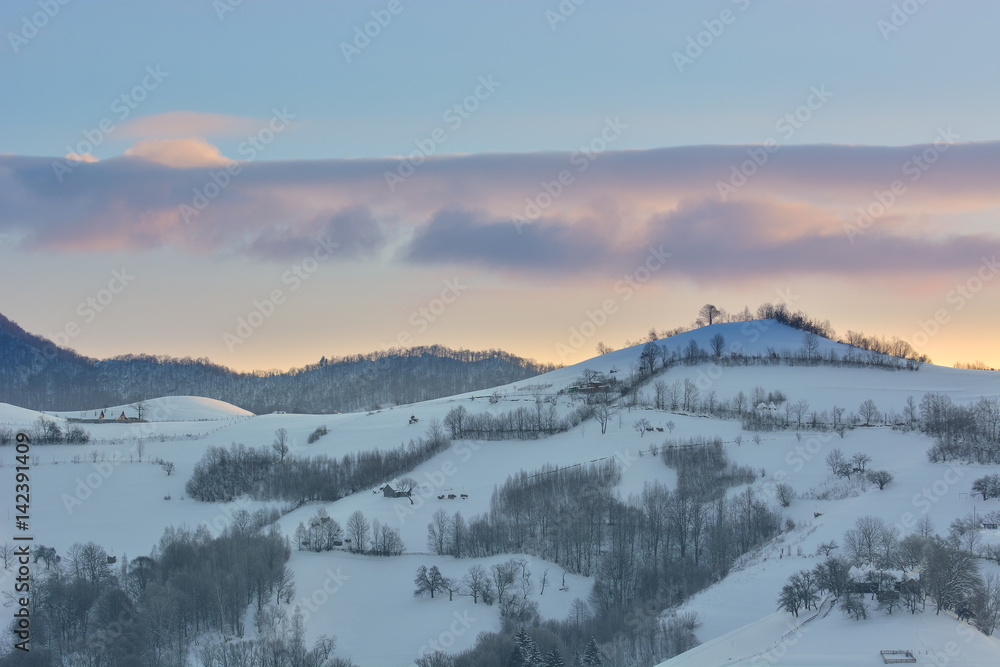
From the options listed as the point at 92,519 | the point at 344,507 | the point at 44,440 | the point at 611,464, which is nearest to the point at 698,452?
the point at 611,464

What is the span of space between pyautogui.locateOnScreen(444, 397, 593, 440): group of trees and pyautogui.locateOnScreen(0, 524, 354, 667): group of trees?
3346cm

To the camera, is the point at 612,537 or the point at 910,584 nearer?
the point at 910,584

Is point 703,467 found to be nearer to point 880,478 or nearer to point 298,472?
point 880,478

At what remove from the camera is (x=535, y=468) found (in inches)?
3516

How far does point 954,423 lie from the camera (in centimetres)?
8875

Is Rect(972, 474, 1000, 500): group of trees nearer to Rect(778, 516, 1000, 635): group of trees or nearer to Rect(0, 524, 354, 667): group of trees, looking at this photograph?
Rect(778, 516, 1000, 635): group of trees

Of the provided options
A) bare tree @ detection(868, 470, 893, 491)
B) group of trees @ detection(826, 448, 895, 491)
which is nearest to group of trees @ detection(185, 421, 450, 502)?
group of trees @ detection(826, 448, 895, 491)

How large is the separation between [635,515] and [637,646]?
66.5 ft

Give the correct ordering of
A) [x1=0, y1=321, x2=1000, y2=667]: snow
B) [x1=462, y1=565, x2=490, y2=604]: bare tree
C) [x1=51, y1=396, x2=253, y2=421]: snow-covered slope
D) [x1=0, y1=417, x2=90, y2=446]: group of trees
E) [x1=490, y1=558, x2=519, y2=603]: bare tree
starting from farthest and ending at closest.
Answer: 1. [x1=51, y1=396, x2=253, y2=421]: snow-covered slope
2. [x1=0, y1=417, x2=90, y2=446]: group of trees
3. [x1=490, y1=558, x2=519, y2=603]: bare tree
4. [x1=462, y1=565, x2=490, y2=604]: bare tree
5. [x1=0, y1=321, x2=1000, y2=667]: snow

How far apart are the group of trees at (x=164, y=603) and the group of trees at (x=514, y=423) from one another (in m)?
33.5

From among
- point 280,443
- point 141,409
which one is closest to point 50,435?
point 280,443

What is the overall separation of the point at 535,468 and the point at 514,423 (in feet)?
53.9

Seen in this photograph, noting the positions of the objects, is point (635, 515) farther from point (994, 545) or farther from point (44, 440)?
point (44, 440)

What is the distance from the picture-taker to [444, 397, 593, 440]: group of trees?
102 metres
